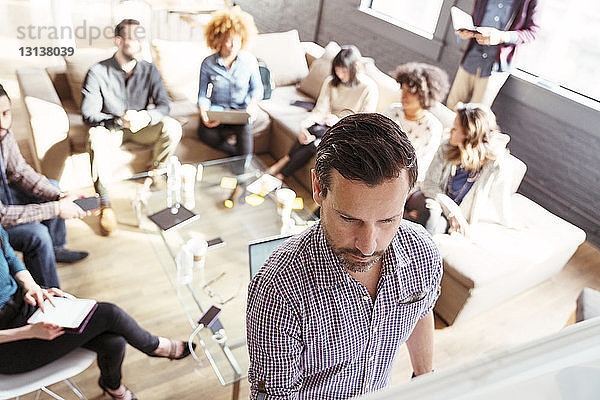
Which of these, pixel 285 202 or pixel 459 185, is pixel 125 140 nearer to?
pixel 285 202

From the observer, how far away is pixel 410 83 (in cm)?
267

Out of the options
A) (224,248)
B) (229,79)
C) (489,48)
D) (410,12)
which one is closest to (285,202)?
(224,248)

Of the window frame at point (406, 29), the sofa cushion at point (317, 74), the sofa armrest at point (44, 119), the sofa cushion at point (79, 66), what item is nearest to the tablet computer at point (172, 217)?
the sofa armrest at point (44, 119)

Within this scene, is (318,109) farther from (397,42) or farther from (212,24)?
(397,42)

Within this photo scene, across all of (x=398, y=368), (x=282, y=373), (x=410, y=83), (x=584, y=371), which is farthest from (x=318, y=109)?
(x=584, y=371)

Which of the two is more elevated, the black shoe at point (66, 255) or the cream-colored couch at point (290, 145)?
the cream-colored couch at point (290, 145)

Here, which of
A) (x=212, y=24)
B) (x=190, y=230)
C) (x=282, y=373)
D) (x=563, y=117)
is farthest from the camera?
(x=563, y=117)

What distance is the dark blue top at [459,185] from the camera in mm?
2457

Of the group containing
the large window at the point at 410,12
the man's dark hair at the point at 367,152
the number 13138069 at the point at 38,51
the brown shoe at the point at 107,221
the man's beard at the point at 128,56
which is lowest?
the brown shoe at the point at 107,221

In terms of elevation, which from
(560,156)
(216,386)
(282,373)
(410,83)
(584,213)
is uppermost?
(410,83)

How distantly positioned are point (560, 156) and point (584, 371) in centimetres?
353

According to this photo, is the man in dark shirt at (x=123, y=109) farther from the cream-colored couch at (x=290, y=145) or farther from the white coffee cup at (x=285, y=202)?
the white coffee cup at (x=285, y=202)

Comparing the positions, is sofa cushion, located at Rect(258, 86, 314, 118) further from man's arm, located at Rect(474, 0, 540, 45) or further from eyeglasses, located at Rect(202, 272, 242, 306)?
eyeglasses, located at Rect(202, 272, 242, 306)

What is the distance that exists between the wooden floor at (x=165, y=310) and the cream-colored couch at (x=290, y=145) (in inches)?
4.5
